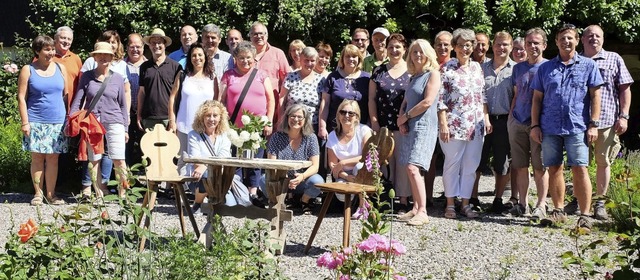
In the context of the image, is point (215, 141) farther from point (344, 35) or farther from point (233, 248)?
point (344, 35)

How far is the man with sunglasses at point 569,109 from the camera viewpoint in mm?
7980

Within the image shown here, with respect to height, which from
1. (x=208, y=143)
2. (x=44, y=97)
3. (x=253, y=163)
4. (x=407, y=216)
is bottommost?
(x=407, y=216)

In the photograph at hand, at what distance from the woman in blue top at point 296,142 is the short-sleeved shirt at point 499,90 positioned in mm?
1773

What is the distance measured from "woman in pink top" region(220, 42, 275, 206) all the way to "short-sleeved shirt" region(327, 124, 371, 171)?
0.68 metres

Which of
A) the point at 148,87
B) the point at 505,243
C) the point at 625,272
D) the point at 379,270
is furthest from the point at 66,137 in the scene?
the point at 625,272

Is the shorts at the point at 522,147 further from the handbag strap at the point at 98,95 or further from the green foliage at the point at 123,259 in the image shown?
the green foliage at the point at 123,259

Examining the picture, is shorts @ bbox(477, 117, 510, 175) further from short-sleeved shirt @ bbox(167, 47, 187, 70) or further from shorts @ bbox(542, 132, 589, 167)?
short-sleeved shirt @ bbox(167, 47, 187, 70)

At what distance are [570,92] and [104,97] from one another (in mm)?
4505

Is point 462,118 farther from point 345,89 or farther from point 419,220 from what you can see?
point 345,89

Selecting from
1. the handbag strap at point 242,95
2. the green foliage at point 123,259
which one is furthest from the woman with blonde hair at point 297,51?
the green foliage at point 123,259

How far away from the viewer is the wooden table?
Answer: 6.91 meters

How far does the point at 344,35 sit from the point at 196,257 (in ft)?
30.4

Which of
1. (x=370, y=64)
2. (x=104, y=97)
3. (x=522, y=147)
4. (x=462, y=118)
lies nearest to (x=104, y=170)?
(x=104, y=97)

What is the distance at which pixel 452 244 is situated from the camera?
291 inches
